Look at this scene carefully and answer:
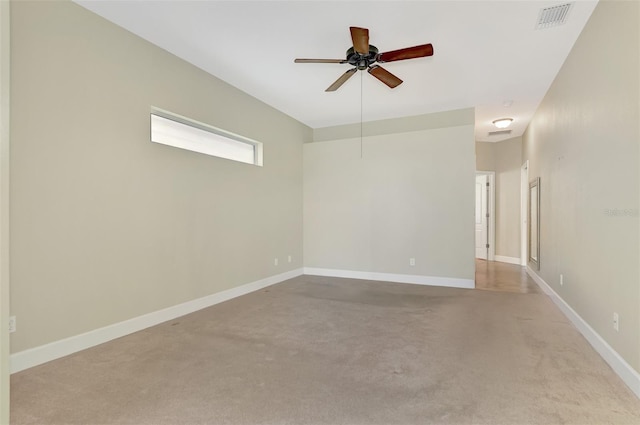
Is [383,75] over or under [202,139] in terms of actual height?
over

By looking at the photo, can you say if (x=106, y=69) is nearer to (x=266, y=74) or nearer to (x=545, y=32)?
(x=266, y=74)

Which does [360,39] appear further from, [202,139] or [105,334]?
[105,334]

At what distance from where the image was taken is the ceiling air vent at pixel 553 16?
2688 millimetres

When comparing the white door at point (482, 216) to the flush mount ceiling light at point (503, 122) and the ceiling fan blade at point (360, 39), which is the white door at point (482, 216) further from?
the ceiling fan blade at point (360, 39)

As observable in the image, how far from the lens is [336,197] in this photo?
595 centimetres

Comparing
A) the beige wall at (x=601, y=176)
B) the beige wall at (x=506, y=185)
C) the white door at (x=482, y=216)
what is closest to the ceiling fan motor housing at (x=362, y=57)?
the beige wall at (x=601, y=176)

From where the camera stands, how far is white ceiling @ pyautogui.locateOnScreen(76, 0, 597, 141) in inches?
107

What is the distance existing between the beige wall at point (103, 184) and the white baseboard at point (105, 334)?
0.06 metres

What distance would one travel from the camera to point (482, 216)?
7.82 metres

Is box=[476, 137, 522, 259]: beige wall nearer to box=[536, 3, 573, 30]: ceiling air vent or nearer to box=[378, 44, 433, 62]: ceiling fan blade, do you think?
box=[536, 3, 573, 30]: ceiling air vent

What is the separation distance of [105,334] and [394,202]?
14.6 feet

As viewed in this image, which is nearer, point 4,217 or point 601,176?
point 4,217

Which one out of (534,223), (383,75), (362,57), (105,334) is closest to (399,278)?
(534,223)

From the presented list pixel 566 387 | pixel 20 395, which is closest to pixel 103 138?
pixel 20 395
